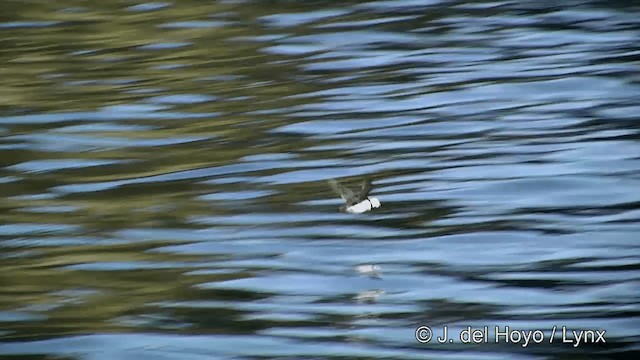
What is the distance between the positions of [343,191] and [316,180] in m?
0.69

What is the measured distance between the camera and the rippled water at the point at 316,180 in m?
7.43

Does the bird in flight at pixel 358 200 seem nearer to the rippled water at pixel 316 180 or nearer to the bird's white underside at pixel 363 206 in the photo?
the bird's white underside at pixel 363 206

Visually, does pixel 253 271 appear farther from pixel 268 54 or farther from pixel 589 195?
pixel 268 54

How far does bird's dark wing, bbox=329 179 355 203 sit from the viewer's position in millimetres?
9211

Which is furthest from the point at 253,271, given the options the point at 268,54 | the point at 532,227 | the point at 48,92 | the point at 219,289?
the point at 268,54

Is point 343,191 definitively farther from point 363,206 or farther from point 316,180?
point 316,180

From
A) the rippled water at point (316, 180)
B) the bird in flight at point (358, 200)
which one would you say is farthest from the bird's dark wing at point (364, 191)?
the rippled water at point (316, 180)

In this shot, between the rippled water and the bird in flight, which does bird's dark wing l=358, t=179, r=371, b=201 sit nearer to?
the bird in flight

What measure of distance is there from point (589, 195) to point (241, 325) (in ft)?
9.97

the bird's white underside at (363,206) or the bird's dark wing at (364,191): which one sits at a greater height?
the bird's dark wing at (364,191)

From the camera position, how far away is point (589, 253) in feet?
27.7

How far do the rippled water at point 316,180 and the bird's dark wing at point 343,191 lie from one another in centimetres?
8

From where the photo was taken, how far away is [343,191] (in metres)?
9.43

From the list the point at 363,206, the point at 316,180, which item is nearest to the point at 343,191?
the point at 363,206
